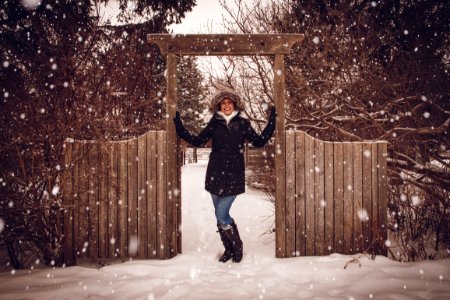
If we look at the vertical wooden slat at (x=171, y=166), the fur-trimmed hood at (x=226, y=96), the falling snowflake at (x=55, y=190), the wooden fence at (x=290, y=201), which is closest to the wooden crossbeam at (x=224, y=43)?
the vertical wooden slat at (x=171, y=166)

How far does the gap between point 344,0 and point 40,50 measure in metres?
6.48

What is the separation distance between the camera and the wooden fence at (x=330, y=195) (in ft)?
13.3

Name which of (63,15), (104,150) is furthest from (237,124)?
(63,15)

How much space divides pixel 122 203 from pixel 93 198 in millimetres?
358

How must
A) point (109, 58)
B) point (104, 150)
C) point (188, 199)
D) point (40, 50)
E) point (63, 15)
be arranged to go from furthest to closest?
1. point (188, 199)
2. point (109, 58)
3. point (63, 15)
4. point (40, 50)
5. point (104, 150)

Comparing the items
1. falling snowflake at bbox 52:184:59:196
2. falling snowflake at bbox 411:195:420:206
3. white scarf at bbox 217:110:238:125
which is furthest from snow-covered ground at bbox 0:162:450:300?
white scarf at bbox 217:110:238:125

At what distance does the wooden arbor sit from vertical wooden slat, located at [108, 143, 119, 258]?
26.3 inches

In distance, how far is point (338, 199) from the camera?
4059 mm

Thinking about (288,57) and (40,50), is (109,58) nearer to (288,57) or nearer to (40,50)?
(40,50)

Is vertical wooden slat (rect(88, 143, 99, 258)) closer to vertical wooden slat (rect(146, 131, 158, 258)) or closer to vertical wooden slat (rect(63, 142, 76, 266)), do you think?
vertical wooden slat (rect(63, 142, 76, 266))

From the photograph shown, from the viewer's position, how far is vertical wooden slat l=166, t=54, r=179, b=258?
160 inches

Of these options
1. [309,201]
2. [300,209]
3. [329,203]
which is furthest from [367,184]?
[300,209]

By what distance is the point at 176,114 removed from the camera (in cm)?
414

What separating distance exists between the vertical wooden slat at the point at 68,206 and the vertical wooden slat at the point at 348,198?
134 inches
